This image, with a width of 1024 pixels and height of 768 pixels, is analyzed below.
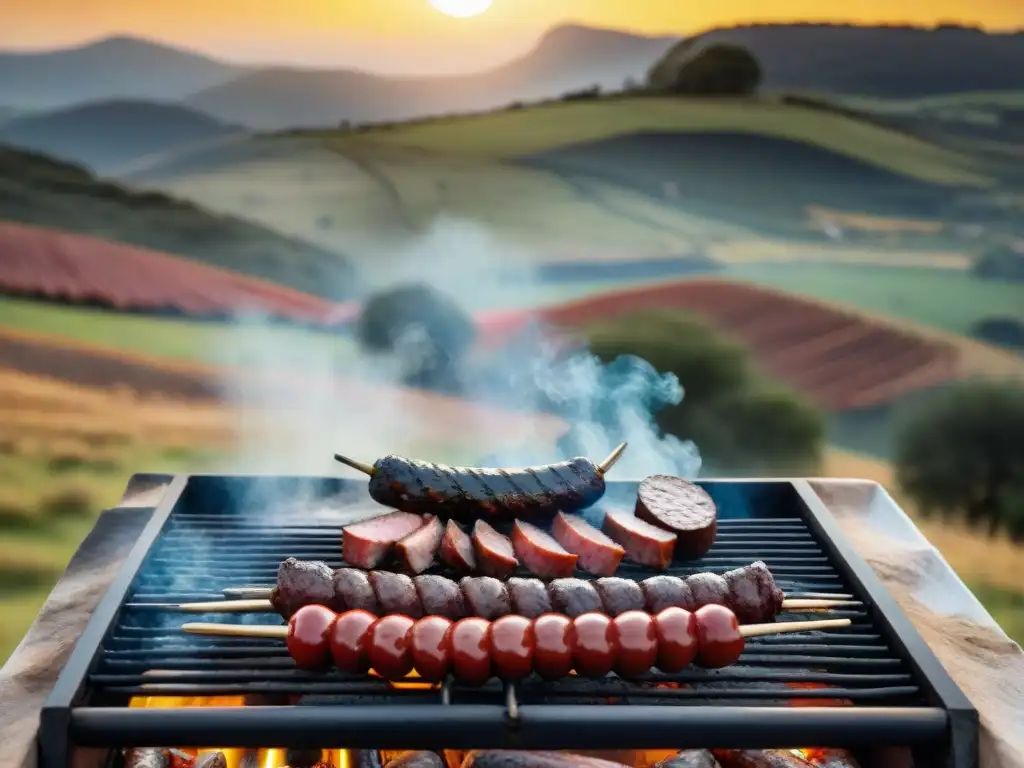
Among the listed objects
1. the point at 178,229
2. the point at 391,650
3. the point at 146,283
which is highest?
the point at 178,229

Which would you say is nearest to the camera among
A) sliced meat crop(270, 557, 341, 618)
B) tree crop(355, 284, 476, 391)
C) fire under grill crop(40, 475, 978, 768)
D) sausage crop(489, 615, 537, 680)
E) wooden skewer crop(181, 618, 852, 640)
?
fire under grill crop(40, 475, 978, 768)

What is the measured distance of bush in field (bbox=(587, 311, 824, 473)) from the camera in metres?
5.90

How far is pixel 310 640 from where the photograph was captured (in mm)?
2762

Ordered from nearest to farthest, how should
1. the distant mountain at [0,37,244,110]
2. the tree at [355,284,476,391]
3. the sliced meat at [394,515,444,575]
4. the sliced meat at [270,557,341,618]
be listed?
the sliced meat at [270,557,341,618] → the sliced meat at [394,515,444,575] → the distant mountain at [0,37,244,110] → the tree at [355,284,476,391]

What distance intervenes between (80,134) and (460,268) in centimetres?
242

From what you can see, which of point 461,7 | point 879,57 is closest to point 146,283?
point 461,7

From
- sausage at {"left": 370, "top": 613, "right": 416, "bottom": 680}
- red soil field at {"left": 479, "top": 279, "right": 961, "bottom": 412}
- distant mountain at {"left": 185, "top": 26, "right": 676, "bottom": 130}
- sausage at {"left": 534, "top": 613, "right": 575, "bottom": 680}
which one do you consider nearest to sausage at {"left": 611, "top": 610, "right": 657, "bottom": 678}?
sausage at {"left": 534, "top": 613, "right": 575, "bottom": 680}

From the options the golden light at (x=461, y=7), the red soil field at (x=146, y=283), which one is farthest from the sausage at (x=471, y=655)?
the golden light at (x=461, y=7)

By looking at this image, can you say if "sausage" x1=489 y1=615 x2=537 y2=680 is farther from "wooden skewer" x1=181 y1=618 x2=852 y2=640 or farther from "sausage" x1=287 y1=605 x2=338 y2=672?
"wooden skewer" x1=181 y1=618 x2=852 y2=640

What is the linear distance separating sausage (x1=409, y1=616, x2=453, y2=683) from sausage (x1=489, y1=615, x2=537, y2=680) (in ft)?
0.43

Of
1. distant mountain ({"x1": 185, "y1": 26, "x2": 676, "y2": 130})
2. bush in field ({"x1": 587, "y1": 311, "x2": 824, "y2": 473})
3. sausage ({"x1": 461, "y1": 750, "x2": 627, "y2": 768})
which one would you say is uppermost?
distant mountain ({"x1": 185, "y1": 26, "x2": 676, "y2": 130})

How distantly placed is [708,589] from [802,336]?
322cm

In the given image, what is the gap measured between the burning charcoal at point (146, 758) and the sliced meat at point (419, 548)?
93cm

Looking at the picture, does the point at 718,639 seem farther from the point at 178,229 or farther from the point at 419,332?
the point at 178,229
